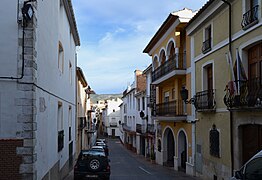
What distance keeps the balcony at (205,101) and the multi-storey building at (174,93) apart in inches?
72.3

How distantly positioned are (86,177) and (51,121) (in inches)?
177

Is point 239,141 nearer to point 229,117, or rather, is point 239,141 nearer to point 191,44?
point 229,117

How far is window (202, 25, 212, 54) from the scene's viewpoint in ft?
54.0

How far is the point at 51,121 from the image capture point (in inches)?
486

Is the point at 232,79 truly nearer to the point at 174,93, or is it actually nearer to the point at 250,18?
the point at 250,18

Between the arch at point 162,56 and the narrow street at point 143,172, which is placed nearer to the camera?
the narrow street at point 143,172

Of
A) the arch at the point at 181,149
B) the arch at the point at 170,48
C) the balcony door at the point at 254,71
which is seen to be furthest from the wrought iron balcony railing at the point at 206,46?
the arch at the point at 181,149

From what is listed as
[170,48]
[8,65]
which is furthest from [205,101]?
[8,65]

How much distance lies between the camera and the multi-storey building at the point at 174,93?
802 inches

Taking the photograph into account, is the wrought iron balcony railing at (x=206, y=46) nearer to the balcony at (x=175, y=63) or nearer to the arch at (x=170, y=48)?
the balcony at (x=175, y=63)

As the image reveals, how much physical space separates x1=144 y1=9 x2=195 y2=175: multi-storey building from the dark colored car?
18.2ft

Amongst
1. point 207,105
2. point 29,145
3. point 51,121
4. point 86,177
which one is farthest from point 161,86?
point 29,145

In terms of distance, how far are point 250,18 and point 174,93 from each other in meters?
12.0

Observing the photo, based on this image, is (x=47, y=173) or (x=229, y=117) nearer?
(x=47, y=173)
